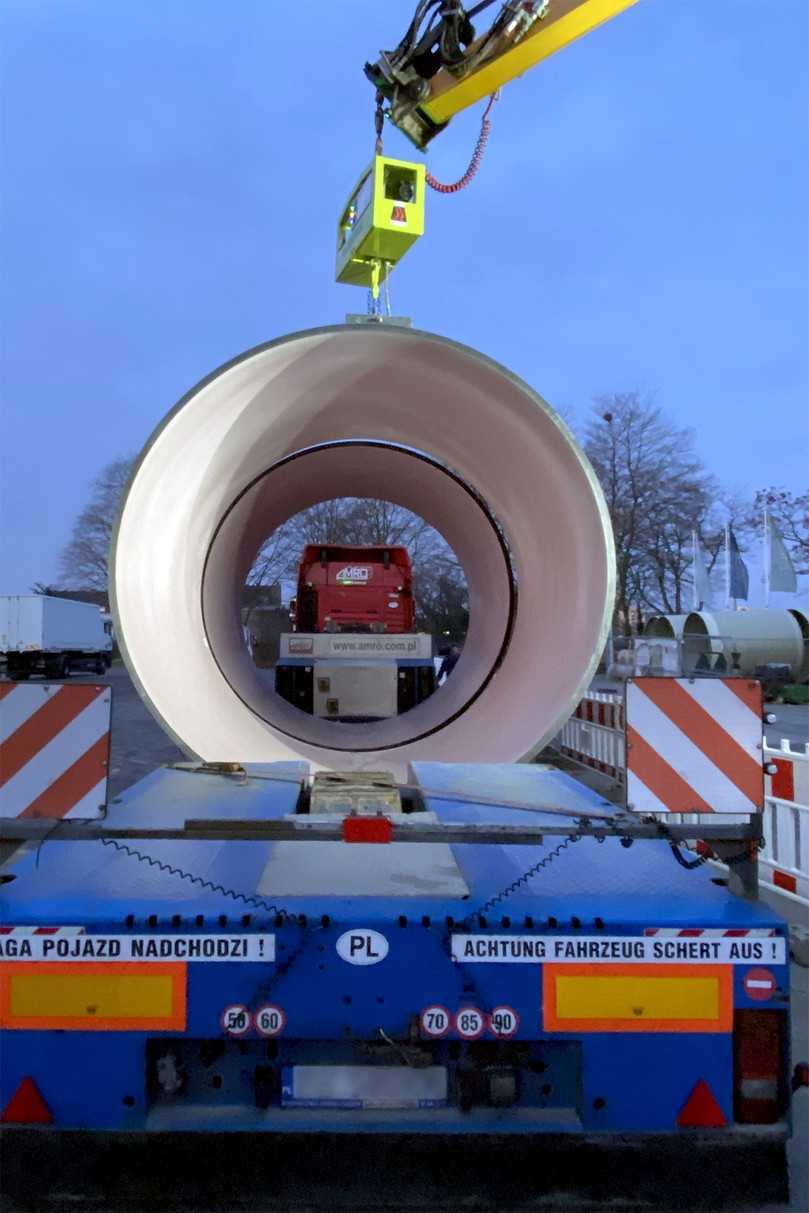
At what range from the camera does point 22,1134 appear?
8.38 ft

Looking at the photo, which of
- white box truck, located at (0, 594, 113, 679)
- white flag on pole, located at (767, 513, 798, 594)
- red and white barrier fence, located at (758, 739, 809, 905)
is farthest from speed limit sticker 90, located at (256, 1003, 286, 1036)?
white flag on pole, located at (767, 513, 798, 594)

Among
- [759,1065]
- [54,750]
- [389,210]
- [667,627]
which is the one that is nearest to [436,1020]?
[759,1065]

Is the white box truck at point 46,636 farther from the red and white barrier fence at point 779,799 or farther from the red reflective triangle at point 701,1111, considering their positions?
the red reflective triangle at point 701,1111

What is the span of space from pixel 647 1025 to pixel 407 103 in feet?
19.4

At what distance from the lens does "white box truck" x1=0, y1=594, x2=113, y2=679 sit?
2867 centimetres

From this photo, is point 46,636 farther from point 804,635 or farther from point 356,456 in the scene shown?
point 356,456

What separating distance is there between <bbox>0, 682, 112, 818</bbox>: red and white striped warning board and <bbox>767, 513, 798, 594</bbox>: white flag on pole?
2674 cm

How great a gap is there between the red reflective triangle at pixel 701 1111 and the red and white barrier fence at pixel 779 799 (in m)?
2.79

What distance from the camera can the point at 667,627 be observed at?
85.6ft

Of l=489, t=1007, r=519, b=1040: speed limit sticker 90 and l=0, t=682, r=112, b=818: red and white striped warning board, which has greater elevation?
l=0, t=682, r=112, b=818: red and white striped warning board

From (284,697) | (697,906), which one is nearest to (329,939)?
(697,906)

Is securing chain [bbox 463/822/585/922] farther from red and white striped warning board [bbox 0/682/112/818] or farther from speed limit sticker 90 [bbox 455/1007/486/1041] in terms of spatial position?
red and white striped warning board [bbox 0/682/112/818]

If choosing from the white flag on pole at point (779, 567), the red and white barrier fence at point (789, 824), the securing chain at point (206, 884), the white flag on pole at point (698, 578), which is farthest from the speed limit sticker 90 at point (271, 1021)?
the white flag on pole at point (698, 578)

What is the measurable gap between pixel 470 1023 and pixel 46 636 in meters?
28.7
